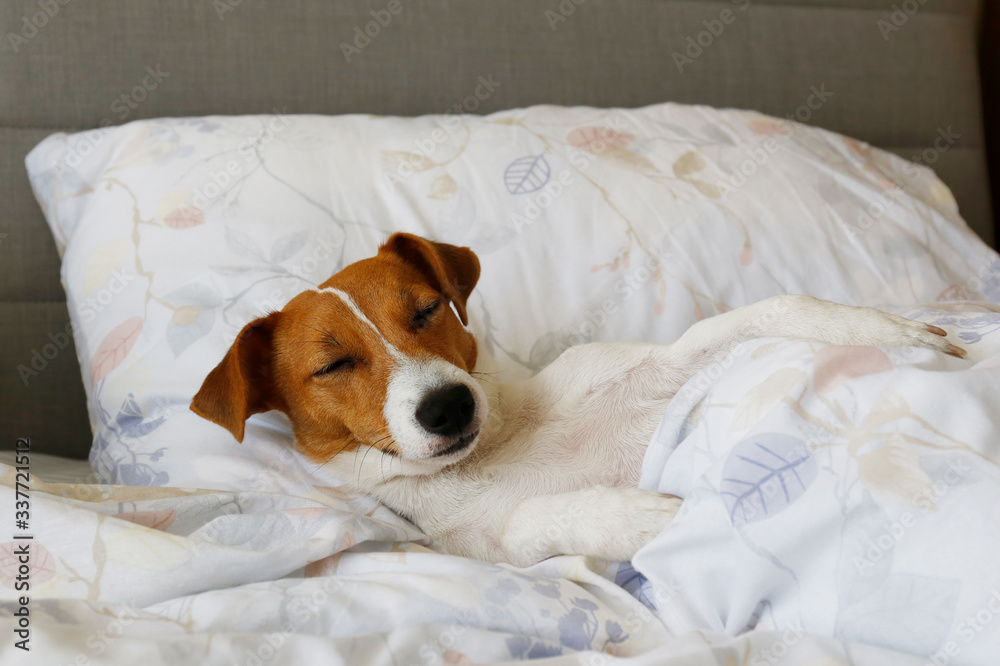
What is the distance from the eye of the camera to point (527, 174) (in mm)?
1961

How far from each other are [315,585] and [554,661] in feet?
1.18

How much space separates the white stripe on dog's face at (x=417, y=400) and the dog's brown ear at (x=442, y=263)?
8.2 inches

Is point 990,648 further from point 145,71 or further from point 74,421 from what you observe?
point 145,71

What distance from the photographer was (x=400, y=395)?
131cm

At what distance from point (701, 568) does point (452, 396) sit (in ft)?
1.73

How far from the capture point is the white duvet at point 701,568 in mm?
823

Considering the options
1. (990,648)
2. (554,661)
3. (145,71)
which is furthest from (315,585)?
(145,71)
